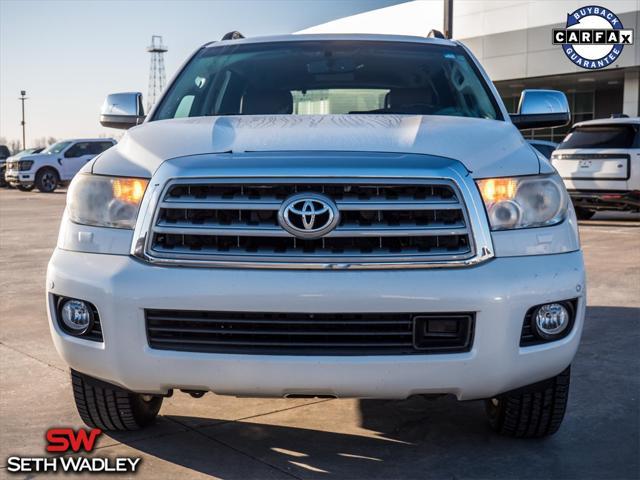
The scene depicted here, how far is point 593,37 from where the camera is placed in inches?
1268

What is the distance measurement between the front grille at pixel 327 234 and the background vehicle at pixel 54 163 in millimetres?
25733

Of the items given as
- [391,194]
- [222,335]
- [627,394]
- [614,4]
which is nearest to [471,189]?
[391,194]

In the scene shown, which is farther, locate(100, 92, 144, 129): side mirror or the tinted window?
the tinted window

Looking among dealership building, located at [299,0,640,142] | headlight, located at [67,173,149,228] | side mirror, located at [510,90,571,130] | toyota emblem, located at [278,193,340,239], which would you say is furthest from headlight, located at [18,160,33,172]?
toyota emblem, located at [278,193,340,239]

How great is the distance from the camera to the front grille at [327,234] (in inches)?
124

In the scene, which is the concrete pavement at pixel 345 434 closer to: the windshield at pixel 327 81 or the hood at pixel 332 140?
the hood at pixel 332 140

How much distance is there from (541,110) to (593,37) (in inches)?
1147

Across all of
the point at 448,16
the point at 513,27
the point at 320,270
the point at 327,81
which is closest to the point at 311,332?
the point at 320,270

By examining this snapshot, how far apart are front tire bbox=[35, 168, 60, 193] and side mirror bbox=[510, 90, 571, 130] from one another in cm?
2515

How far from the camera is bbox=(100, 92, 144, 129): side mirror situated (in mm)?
5246

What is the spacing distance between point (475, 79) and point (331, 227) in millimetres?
2080

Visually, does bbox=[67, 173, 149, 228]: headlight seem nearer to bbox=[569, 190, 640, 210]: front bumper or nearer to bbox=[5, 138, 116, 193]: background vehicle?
bbox=[569, 190, 640, 210]: front bumper

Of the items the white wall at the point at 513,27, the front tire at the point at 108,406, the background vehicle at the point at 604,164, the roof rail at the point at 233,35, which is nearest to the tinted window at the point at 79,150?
the white wall at the point at 513,27

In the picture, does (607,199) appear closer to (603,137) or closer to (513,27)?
(603,137)
